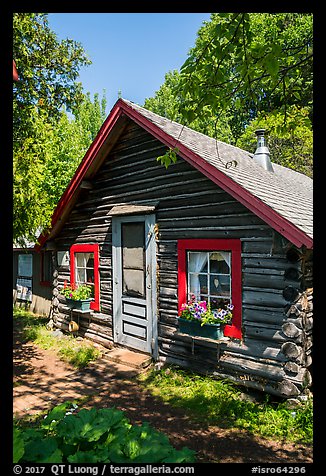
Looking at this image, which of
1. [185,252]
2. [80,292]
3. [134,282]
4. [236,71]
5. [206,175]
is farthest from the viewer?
[80,292]

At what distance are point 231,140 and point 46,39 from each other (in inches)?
762

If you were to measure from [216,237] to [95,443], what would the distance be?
430cm

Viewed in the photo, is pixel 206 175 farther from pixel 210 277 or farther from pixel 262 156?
pixel 262 156

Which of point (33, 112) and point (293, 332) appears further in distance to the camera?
point (33, 112)

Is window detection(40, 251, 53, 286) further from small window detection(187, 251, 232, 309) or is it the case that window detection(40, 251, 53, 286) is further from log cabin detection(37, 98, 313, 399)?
small window detection(187, 251, 232, 309)

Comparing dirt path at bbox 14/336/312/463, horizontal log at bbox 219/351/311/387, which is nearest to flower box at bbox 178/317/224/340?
horizontal log at bbox 219/351/311/387

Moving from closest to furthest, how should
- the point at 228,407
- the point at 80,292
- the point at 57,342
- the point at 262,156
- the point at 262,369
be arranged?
the point at 228,407 → the point at 262,369 → the point at 80,292 → the point at 57,342 → the point at 262,156

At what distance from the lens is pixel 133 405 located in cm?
540

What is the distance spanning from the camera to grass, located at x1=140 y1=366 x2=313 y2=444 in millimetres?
4531

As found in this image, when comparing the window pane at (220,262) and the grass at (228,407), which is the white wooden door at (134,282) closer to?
the grass at (228,407)

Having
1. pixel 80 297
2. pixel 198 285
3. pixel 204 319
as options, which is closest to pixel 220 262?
pixel 198 285
